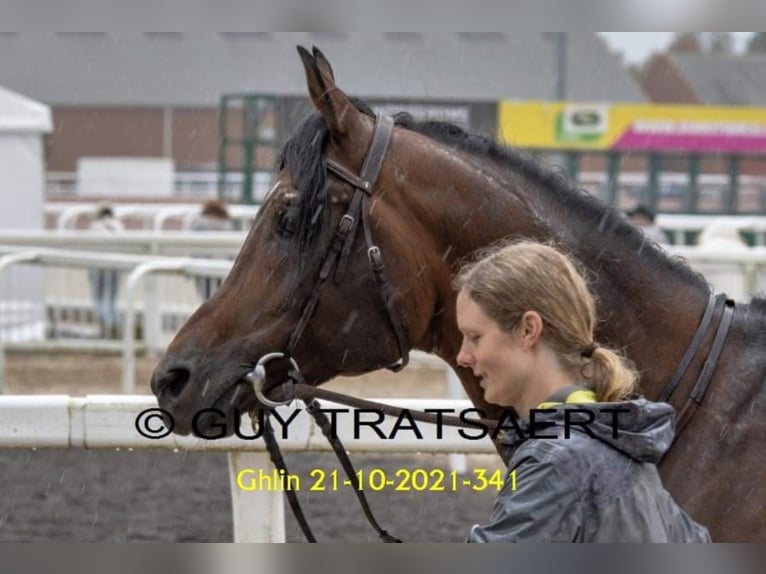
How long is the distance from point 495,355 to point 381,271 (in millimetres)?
1076

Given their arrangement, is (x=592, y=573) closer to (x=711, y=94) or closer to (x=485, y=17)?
(x=485, y=17)

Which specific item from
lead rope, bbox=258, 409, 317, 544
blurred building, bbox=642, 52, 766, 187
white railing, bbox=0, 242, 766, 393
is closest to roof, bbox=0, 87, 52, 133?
white railing, bbox=0, 242, 766, 393

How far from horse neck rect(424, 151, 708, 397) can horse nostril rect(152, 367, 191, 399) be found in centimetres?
64

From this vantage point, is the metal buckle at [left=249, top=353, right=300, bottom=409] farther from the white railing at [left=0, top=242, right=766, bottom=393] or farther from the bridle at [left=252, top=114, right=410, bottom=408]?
the white railing at [left=0, top=242, right=766, bottom=393]

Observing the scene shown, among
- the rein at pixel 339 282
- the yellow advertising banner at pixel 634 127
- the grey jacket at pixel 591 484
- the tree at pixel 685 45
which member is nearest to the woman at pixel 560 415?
the grey jacket at pixel 591 484

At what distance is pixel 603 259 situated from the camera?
321 cm

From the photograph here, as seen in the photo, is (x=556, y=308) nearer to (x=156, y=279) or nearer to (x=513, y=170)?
(x=513, y=170)

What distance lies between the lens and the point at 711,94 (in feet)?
119

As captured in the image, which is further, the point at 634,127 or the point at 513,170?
the point at 634,127

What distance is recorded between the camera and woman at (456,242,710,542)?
1993 mm

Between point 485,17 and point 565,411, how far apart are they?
2526mm

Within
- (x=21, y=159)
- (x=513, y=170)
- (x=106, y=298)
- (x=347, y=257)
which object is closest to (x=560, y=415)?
(x=347, y=257)

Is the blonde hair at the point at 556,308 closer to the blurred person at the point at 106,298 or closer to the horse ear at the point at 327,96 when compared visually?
the horse ear at the point at 327,96

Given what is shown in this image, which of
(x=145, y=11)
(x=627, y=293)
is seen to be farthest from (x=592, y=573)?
(x=145, y=11)
